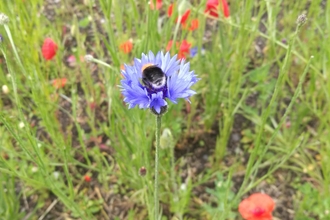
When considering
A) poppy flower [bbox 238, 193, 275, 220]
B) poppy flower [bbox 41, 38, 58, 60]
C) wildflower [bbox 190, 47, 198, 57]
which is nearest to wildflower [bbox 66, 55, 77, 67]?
poppy flower [bbox 41, 38, 58, 60]

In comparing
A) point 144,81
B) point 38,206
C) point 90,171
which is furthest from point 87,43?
point 144,81

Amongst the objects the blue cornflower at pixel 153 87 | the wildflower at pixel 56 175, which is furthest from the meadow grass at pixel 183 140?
the blue cornflower at pixel 153 87

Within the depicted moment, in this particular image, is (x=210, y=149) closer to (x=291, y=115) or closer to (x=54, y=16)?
(x=291, y=115)

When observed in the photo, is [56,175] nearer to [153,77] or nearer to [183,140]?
[183,140]

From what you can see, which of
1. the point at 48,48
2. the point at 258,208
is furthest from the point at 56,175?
the point at 258,208

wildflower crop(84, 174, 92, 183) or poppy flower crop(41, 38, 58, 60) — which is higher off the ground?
poppy flower crop(41, 38, 58, 60)

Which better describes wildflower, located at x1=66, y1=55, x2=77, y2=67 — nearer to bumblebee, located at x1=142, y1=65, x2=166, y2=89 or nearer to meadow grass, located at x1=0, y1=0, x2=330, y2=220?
meadow grass, located at x1=0, y1=0, x2=330, y2=220
